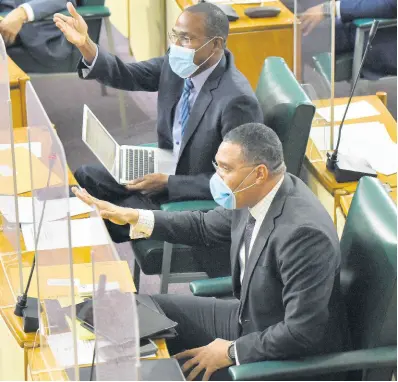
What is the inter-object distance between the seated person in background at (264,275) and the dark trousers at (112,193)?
731mm

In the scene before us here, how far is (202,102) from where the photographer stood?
13.2ft

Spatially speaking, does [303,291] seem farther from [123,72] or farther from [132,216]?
[123,72]

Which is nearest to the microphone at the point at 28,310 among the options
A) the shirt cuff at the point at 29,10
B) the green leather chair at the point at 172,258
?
the green leather chair at the point at 172,258

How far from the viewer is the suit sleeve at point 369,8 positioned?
17.3ft

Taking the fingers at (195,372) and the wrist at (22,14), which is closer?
the fingers at (195,372)

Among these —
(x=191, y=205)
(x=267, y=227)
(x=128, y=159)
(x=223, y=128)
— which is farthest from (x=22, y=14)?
(x=267, y=227)

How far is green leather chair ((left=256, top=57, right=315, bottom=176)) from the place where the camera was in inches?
149

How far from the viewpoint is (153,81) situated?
14.4 ft

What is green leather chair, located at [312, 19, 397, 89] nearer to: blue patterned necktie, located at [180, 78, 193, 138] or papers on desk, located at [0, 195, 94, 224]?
blue patterned necktie, located at [180, 78, 193, 138]

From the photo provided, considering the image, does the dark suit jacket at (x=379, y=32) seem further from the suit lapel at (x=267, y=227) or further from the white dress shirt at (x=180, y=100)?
the suit lapel at (x=267, y=227)

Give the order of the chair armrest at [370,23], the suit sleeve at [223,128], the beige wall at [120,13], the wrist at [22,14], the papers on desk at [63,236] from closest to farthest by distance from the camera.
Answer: the papers on desk at [63,236] < the suit sleeve at [223,128] < the chair armrest at [370,23] < the wrist at [22,14] < the beige wall at [120,13]

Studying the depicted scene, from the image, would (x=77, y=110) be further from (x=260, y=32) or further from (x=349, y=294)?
(x=349, y=294)

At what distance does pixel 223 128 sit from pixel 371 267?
3.73 feet

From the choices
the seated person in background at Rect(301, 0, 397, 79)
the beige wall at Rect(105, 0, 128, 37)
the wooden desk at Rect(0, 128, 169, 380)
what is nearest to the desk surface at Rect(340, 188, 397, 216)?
the wooden desk at Rect(0, 128, 169, 380)
